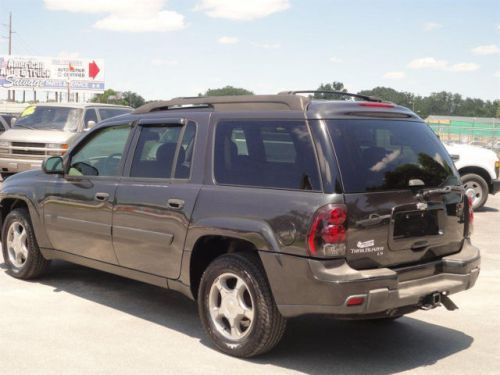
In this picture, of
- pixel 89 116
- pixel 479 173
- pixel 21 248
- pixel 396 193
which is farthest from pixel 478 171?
pixel 396 193

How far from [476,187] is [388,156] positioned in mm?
9730

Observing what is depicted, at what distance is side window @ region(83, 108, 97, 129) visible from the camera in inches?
600

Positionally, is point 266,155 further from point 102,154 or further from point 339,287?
point 102,154

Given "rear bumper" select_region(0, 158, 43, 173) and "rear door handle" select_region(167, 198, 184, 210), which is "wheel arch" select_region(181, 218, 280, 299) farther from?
"rear bumper" select_region(0, 158, 43, 173)

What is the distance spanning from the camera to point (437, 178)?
17.2ft

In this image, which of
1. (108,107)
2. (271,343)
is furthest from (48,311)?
(108,107)

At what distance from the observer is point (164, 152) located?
18.9 ft

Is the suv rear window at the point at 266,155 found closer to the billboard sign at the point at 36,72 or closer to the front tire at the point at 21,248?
the front tire at the point at 21,248

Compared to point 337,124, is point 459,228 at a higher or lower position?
lower

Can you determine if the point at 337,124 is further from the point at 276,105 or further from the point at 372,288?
the point at 372,288

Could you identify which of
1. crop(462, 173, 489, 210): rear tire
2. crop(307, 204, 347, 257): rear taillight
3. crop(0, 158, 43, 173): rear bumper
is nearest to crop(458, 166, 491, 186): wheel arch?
crop(462, 173, 489, 210): rear tire

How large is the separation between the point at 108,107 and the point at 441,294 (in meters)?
12.2

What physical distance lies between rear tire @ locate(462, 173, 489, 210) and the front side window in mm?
9399

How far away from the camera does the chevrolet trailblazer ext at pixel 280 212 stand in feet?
14.9
